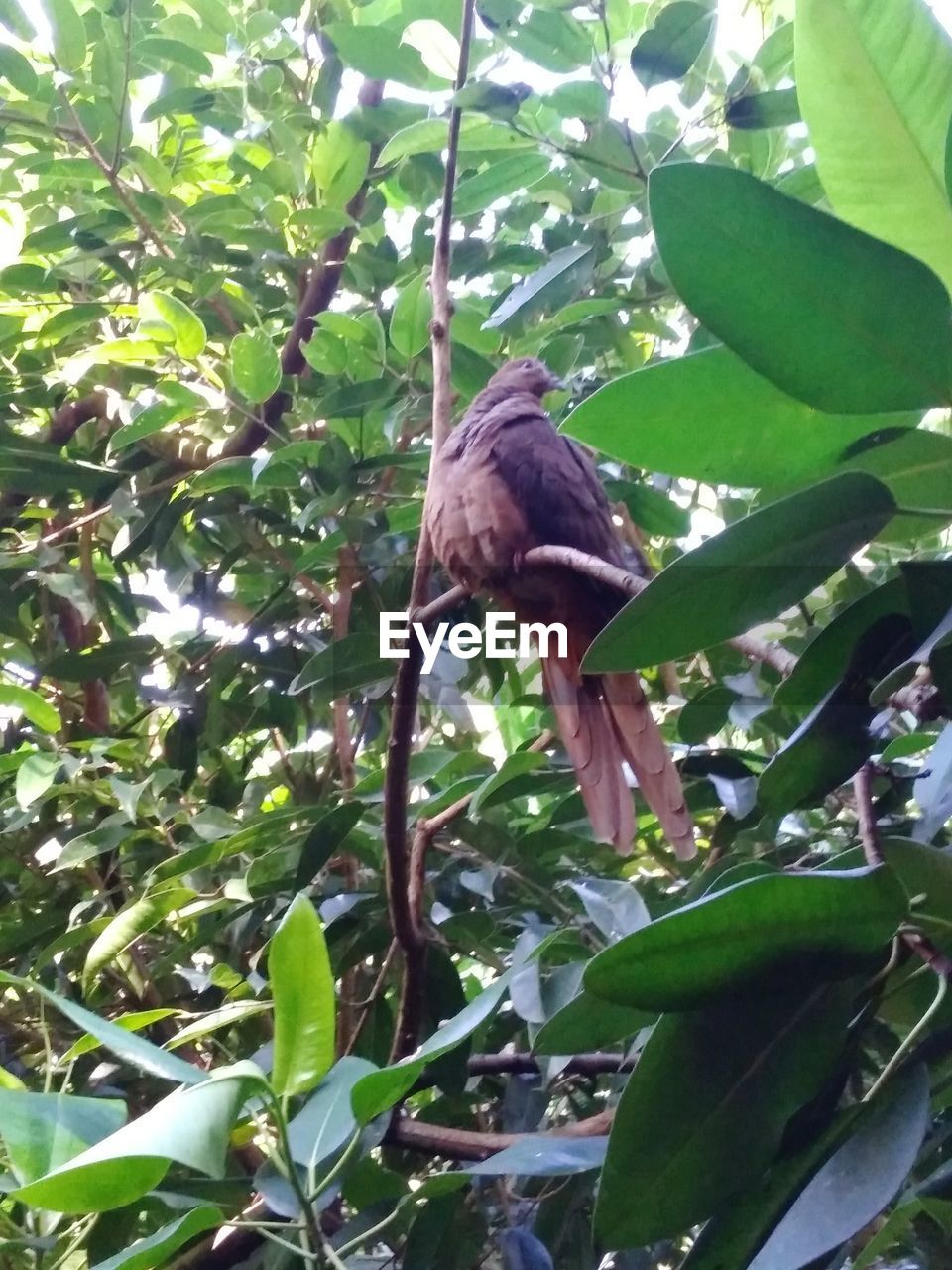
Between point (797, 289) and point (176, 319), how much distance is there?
2.91ft

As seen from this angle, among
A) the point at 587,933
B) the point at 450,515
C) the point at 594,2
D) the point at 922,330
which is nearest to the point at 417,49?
the point at 594,2

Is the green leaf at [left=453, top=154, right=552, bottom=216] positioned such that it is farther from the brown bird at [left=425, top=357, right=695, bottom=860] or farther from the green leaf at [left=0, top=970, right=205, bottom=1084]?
the green leaf at [left=0, top=970, right=205, bottom=1084]

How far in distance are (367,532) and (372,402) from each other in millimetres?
160

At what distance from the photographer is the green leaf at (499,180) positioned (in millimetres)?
1058

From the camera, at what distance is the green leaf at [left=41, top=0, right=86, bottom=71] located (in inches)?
47.7

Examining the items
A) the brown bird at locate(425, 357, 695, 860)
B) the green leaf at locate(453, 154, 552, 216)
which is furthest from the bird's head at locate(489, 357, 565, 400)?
the green leaf at locate(453, 154, 552, 216)

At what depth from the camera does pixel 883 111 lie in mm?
458

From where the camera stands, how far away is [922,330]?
0.41 m

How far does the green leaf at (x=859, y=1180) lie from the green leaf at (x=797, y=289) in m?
0.30

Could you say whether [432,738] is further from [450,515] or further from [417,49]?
[417,49]

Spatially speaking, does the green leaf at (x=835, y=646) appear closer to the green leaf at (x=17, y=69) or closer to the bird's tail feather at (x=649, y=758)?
the bird's tail feather at (x=649, y=758)

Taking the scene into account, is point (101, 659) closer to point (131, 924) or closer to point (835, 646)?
point (131, 924)

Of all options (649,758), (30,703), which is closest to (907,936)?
(649,758)

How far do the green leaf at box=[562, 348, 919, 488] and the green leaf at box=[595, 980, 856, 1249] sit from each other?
10.1 inches
